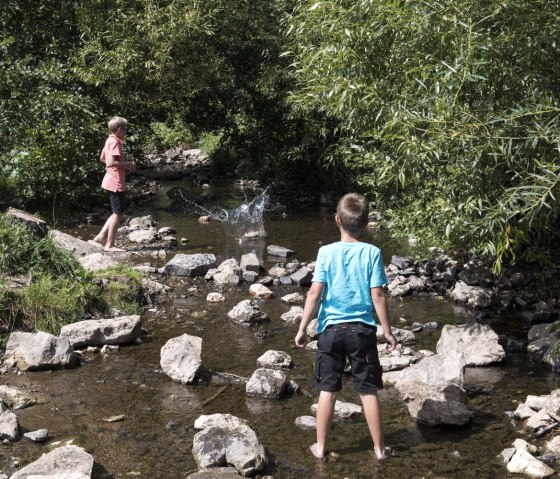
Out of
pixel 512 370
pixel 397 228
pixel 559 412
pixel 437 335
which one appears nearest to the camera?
pixel 559 412

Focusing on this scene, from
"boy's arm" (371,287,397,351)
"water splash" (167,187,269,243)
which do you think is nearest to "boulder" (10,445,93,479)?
"boy's arm" (371,287,397,351)

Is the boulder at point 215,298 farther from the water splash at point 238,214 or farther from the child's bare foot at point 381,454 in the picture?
the child's bare foot at point 381,454

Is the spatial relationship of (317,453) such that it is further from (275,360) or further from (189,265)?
(189,265)

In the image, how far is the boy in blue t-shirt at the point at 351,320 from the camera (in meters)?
5.54

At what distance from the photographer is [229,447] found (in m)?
5.46

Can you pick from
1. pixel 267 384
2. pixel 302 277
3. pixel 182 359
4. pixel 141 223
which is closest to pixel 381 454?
pixel 267 384

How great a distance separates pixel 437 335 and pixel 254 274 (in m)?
3.20

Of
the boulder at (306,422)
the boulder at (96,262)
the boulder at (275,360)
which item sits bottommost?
the boulder at (275,360)

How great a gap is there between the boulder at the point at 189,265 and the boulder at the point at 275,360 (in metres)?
3.57

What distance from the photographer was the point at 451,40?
7.01 m

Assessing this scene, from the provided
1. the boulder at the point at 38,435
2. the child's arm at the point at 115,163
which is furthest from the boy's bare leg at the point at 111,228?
the boulder at the point at 38,435

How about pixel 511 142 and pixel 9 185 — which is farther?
pixel 9 185

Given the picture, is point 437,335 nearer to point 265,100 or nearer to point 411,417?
point 411,417

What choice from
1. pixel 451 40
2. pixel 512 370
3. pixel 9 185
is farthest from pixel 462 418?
pixel 9 185
